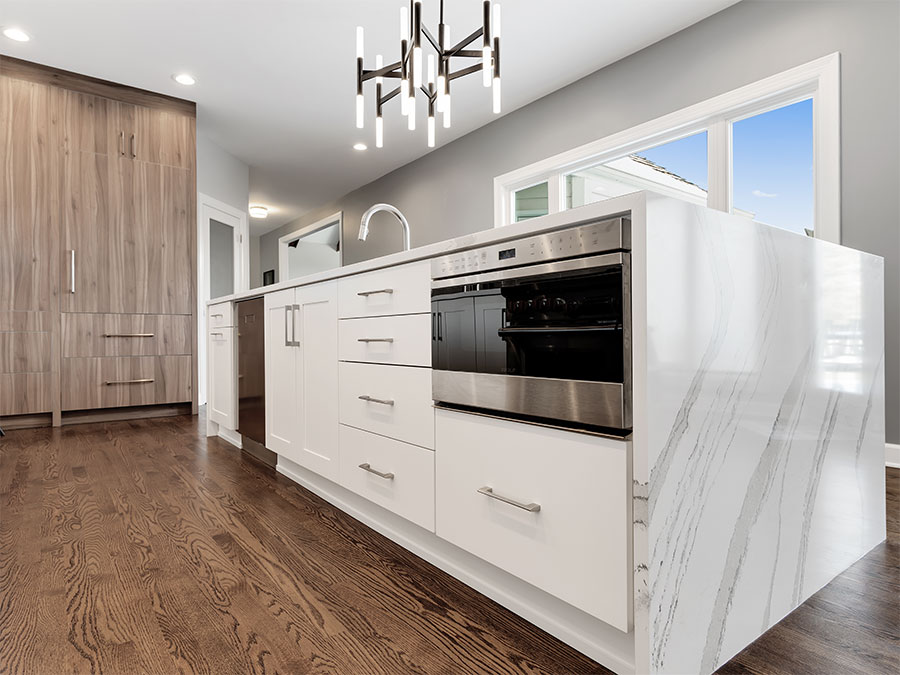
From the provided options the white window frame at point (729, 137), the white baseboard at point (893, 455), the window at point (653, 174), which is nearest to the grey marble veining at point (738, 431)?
the white baseboard at point (893, 455)

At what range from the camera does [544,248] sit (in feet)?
3.29

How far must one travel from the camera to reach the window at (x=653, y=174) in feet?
11.0

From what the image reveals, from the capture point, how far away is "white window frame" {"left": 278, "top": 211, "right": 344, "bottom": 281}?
7.28 metres

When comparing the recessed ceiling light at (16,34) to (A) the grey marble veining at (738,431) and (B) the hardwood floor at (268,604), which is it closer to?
(B) the hardwood floor at (268,604)

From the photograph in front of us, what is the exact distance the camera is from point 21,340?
3.65 m

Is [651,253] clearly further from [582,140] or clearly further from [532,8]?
[582,140]

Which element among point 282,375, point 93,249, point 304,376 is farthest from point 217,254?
point 304,376

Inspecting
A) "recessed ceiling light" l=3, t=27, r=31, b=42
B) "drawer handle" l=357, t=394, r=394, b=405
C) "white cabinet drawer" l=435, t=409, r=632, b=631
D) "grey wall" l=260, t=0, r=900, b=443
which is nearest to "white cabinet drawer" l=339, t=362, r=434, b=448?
"drawer handle" l=357, t=394, r=394, b=405

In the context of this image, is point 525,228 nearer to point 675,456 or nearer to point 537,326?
point 537,326

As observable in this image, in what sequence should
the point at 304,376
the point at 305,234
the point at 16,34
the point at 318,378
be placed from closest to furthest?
the point at 318,378
the point at 304,376
the point at 16,34
the point at 305,234

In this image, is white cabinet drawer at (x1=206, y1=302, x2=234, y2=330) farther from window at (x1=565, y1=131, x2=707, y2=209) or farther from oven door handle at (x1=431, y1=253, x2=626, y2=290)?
window at (x1=565, y1=131, x2=707, y2=209)

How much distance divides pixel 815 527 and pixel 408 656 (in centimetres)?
94

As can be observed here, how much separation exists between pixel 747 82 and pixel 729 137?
0.30m

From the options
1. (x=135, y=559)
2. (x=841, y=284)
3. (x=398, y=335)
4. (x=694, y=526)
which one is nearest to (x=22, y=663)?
(x=135, y=559)
